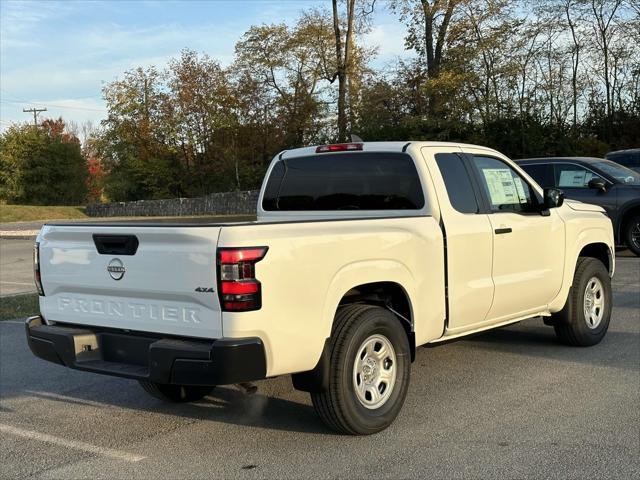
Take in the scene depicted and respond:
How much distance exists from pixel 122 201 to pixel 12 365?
43636mm

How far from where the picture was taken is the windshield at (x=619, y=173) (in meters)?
13.0

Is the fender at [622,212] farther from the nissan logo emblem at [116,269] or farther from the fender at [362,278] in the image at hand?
the nissan logo emblem at [116,269]

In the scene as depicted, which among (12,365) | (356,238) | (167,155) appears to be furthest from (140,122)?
(356,238)

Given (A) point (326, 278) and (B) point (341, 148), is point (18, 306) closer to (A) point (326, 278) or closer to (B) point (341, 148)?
(B) point (341, 148)

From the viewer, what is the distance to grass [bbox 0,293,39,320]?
30.8 ft

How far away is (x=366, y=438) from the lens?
4.45m

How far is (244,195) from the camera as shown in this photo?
3925cm

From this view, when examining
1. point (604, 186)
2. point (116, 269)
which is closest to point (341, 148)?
point (116, 269)

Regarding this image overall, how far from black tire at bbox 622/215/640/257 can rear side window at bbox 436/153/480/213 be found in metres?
8.68

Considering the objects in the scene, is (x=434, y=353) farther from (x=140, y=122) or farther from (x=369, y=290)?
(x=140, y=122)

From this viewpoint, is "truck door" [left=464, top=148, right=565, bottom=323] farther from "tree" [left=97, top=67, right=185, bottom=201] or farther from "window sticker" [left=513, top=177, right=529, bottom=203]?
"tree" [left=97, top=67, right=185, bottom=201]

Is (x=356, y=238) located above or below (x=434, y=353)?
above

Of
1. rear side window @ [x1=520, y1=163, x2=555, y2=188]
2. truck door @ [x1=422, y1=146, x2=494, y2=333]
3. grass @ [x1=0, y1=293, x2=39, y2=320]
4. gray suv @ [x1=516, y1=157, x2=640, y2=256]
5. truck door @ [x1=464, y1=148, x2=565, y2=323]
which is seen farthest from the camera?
rear side window @ [x1=520, y1=163, x2=555, y2=188]

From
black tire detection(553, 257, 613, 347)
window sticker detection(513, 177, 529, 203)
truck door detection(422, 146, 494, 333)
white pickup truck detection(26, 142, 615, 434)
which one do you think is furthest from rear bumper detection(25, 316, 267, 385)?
black tire detection(553, 257, 613, 347)
